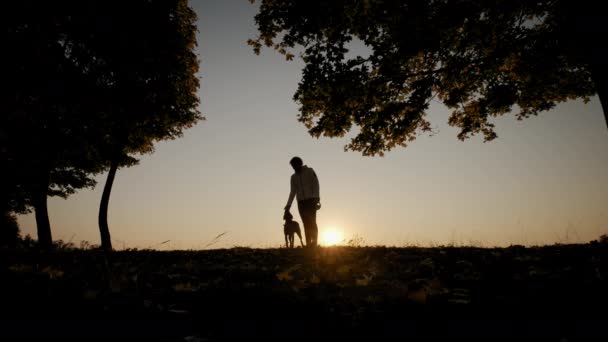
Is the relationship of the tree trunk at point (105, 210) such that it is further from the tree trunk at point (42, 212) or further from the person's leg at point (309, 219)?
the person's leg at point (309, 219)

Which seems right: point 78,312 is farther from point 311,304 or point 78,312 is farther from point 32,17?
point 32,17

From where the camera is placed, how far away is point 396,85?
28.3 feet

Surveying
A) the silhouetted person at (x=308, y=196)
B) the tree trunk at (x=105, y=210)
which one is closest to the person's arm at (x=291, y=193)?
the silhouetted person at (x=308, y=196)

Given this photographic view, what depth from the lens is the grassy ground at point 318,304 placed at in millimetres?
2182

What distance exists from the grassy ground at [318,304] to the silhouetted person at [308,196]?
324 centimetres

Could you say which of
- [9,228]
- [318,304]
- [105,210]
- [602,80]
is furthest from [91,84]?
[9,228]

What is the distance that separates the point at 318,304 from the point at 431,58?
8.07 metres

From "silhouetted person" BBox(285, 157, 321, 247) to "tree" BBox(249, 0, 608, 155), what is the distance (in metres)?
1.82

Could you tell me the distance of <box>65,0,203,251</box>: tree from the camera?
37.4ft

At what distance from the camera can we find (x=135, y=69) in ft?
38.8

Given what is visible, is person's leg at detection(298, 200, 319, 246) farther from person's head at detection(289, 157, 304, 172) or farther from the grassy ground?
the grassy ground

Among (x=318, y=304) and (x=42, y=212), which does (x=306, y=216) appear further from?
(x=42, y=212)

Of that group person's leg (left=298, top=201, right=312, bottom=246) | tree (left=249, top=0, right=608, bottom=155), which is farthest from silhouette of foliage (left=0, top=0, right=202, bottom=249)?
person's leg (left=298, top=201, right=312, bottom=246)

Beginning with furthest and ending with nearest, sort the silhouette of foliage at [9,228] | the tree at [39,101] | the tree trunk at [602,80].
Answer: the silhouette of foliage at [9,228], the tree at [39,101], the tree trunk at [602,80]
